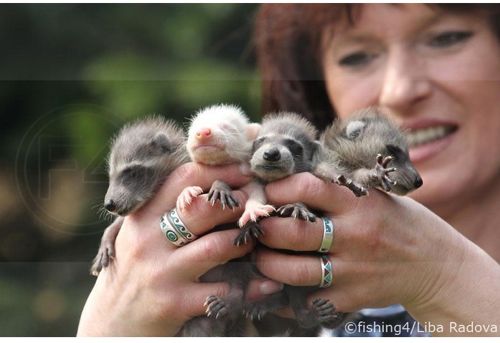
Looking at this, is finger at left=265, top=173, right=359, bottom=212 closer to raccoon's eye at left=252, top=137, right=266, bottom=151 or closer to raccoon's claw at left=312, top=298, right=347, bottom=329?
raccoon's eye at left=252, top=137, right=266, bottom=151

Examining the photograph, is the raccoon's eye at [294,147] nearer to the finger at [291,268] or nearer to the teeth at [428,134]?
the finger at [291,268]

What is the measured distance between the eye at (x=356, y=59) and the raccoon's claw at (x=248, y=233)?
0.85m

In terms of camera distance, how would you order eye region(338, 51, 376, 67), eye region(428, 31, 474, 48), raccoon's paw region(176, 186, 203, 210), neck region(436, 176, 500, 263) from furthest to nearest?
neck region(436, 176, 500, 263) → eye region(338, 51, 376, 67) → eye region(428, 31, 474, 48) → raccoon's paw region(176, 186, 203, 210)

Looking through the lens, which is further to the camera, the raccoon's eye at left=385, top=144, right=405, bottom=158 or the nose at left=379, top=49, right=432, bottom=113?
the nose at left=379, top=49, right=432, bottom=113

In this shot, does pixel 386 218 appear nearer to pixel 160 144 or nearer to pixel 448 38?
pixel 160 144

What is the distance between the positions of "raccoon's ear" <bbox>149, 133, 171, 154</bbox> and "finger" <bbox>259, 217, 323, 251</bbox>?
1.22 feet

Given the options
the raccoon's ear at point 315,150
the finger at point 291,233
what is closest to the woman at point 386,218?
the finger at point 291,233

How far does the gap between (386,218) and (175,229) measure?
0.49 m

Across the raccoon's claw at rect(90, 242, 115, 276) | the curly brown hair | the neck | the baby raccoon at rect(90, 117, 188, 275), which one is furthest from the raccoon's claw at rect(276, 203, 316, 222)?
the neck

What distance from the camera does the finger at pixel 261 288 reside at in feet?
6.23

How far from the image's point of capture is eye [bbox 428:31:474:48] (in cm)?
236

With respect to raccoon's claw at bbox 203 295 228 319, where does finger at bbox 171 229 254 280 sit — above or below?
above

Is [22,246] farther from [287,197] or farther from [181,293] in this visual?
[287,197]

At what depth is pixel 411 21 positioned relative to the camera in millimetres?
2389
